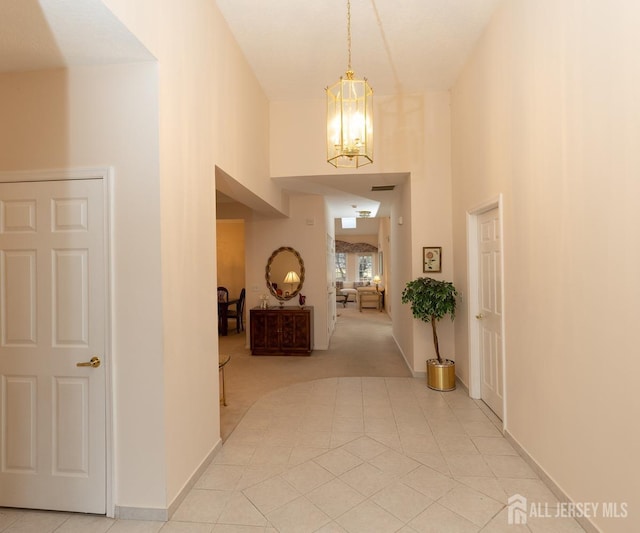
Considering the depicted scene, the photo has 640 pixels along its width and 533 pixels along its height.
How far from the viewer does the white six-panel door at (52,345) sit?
82.1 inches

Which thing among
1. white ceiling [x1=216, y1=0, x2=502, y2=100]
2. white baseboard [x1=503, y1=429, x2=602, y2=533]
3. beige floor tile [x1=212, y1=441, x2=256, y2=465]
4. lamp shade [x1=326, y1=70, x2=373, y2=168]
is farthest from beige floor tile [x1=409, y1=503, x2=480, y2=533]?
white ceiling [x1=216, y1=0, x2=502, y2=100]

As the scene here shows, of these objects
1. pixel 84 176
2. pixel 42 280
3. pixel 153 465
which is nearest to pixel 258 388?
pixel 153 465

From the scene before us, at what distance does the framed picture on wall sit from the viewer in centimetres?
459

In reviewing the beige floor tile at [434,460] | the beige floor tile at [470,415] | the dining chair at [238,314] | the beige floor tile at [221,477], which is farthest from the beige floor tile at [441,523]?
the dining chair at [238,314]

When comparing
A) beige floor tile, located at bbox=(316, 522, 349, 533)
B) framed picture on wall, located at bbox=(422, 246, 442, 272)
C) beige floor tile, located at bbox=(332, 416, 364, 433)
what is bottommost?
beige floor tile, located at bbox=(332, 416, 364, 433)

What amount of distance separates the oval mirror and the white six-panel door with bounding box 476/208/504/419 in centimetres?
347

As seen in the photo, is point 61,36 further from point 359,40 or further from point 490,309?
point 490,309

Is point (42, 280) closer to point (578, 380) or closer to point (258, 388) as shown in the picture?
Result: point (258, 388)

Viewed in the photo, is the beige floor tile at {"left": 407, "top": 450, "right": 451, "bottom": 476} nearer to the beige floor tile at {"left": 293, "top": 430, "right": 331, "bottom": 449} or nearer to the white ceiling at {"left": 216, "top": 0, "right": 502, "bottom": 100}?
the beige floor tile at {"left": 293, "top": 430, "right": 331, "bottom": 449}

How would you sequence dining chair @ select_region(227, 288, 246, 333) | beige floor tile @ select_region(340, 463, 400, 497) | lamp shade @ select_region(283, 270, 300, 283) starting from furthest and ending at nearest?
dining chair @ select_region(227, 288, 246, 333), lamp shade @ select_region(283, 270, 300, 283), beige floor tile @ select_region(340, 463, 400, 497)

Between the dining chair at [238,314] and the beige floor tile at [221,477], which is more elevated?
the dining chair at [238,314]

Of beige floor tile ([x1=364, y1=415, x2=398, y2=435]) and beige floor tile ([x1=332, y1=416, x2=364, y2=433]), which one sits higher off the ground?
beige floor tile ([x1=364, y1=415, x2=398, y2=435])

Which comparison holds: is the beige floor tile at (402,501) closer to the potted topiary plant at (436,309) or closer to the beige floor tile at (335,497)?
the beige floor tile at (335,497)

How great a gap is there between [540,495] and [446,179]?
3.53m
